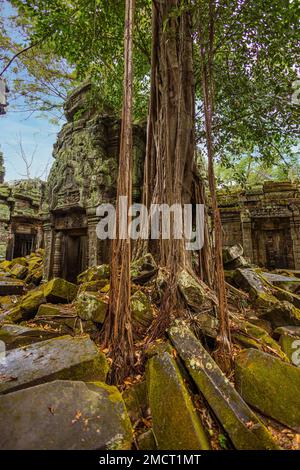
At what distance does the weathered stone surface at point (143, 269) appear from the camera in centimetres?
295

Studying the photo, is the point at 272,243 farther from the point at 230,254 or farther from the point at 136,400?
the point at 136,400

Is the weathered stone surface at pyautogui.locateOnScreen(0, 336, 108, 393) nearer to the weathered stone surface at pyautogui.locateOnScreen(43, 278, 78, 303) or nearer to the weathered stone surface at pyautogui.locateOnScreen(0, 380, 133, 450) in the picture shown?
the weathered stone surface at pyautogui.locateOnScreen(0, 380, 133, 450)

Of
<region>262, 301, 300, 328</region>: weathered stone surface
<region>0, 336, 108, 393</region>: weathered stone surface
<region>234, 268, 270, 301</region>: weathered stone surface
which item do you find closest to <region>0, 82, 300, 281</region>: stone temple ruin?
<region>234, 268, 270, 301</region>: weathered stone surface

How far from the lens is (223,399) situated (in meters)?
1.46

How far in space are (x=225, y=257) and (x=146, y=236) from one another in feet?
6.94

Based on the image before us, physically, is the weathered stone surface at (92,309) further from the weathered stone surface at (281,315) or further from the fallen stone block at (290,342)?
the weathered stone surface at (281,315)

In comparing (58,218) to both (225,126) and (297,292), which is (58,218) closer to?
(225,126)

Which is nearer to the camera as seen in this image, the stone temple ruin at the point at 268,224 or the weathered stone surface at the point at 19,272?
the weathered stone surface at the point at 19,272

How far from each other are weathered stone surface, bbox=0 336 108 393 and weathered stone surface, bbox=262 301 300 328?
2.31 m

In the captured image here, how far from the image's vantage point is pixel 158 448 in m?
1.24

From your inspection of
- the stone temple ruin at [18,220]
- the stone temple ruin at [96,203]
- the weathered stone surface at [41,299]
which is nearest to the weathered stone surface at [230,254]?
the stone temple ruin at [96,203]

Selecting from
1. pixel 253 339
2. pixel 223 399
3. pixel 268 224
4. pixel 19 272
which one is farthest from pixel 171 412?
pixel 268 224

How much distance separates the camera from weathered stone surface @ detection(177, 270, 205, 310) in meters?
2.38

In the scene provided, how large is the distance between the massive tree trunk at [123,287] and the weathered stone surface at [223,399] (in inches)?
17.1
